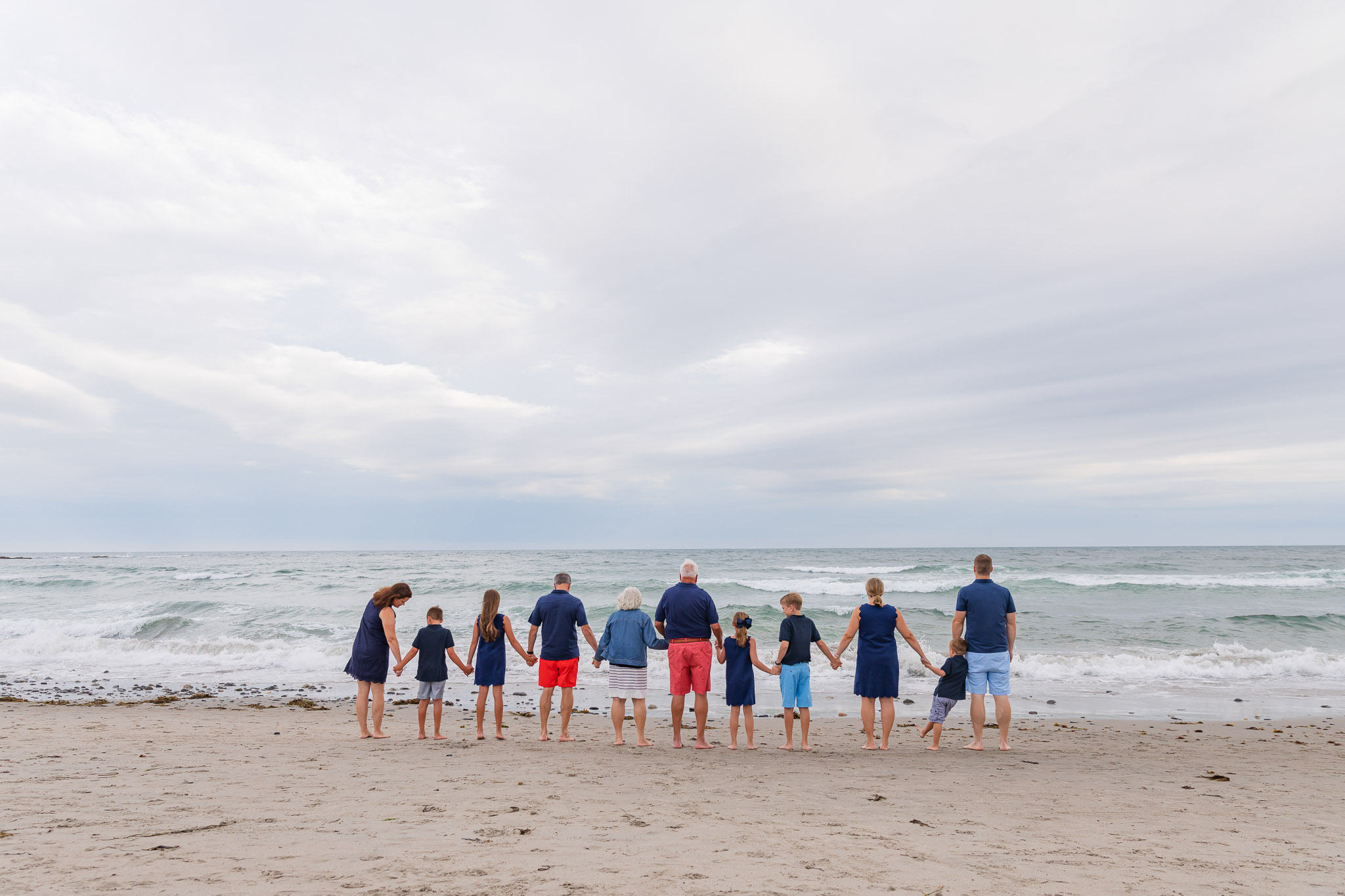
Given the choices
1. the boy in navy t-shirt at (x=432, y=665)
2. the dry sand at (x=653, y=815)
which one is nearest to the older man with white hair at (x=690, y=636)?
the dry sand at (x=653, y=815)

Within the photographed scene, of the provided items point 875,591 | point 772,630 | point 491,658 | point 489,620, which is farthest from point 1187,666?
point 489,620

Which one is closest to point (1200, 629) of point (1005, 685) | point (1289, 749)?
point (1289, 749)

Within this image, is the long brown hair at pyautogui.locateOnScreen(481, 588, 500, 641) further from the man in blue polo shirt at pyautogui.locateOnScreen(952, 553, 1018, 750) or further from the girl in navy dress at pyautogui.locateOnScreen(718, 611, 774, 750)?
the man in blue polo shirt at pyautogui.locateOnScreen(952, 553, 1018, 750)

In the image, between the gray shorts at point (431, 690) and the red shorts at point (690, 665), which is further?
the gray shorts at point (431, 690)

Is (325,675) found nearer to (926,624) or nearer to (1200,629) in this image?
(926,624)

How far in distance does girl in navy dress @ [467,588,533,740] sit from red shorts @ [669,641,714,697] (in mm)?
1802

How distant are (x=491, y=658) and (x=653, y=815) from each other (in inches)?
159

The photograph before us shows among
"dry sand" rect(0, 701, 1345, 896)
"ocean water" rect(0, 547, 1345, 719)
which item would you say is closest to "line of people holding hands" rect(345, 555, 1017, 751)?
"dry sand" rect(0, 701, 1345, 896)

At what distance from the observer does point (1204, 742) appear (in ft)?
28.9

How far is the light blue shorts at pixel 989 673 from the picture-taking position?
8180 millimetres

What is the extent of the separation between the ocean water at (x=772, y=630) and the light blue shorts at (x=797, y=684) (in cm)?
358

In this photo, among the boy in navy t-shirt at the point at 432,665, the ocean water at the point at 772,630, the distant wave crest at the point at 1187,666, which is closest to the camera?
the boy in navy t-shirt at the point at 432,665

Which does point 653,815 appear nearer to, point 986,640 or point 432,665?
point 432,665

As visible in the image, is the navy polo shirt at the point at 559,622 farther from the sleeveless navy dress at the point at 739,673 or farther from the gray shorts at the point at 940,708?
the gray shorts at the point at 940,708
